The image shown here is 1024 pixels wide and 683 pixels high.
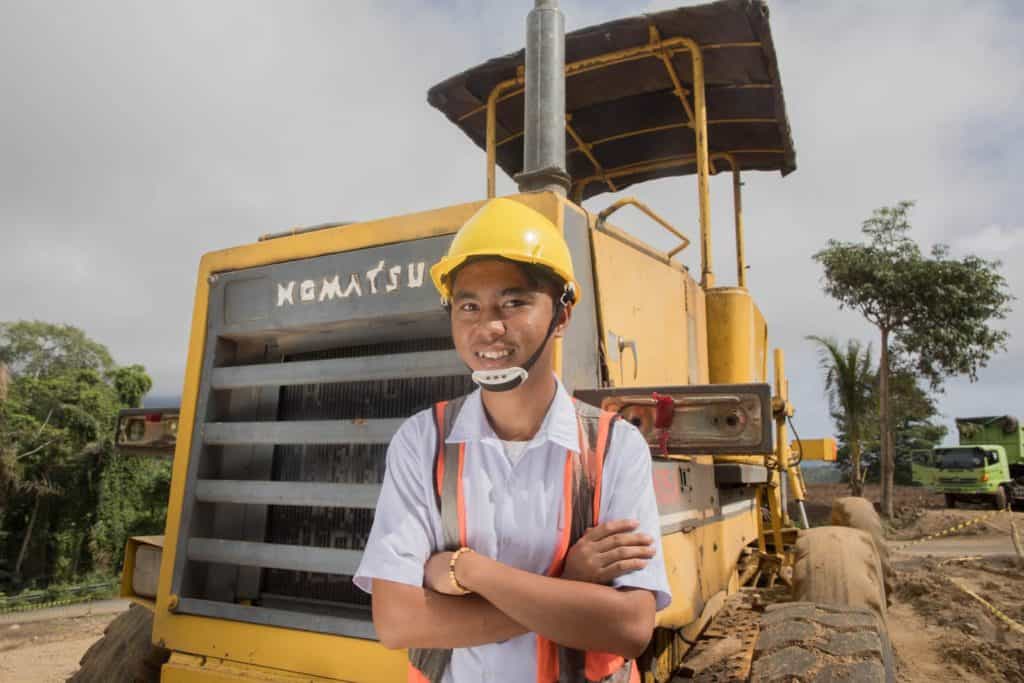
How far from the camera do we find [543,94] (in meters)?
2.71

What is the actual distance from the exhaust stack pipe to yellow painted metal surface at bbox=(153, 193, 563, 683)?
444 millimetres

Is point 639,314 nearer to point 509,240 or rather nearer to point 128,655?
point 509,240

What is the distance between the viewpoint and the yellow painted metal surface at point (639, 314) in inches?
97.6

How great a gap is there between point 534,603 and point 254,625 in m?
1.60

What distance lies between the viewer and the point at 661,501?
198 centimetres

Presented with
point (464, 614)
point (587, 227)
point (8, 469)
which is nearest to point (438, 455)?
point (464, 614)

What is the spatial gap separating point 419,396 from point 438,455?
960 mm

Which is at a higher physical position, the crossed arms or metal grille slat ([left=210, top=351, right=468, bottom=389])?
metal grille slat ([left=210, top=351, right=468, bottom=389])

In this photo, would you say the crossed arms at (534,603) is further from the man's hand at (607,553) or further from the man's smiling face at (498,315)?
the man's smiling face at (498,315)

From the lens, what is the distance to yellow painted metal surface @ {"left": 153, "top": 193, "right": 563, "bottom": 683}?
2.21m

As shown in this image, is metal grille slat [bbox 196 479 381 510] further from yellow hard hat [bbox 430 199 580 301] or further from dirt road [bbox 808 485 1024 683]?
dirt road [bbox 808 485 1024 683]

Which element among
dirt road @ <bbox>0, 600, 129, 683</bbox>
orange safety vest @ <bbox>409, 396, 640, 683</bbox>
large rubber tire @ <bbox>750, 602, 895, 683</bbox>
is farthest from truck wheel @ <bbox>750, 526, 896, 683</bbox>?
dirt road @ <bbox>0, 600, 129, 683</bbox>

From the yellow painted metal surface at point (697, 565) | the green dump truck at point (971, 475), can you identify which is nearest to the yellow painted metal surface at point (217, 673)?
the yellow painted metal surface at point (697, 565)

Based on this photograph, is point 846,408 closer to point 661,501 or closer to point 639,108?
point 639,108
